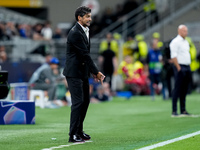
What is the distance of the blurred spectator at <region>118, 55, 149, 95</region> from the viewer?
26.5 metres

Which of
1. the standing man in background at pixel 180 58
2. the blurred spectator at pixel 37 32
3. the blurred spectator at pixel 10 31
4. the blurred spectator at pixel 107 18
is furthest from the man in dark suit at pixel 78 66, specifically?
the blurred spectator at pixel 107 18

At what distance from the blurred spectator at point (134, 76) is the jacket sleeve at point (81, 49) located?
16.3m

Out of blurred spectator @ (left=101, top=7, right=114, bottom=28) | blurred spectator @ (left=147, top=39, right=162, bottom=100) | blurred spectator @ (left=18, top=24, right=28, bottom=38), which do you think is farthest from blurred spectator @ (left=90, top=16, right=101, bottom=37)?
blurred spectator @ (left=147, top=39, right=162, bottom=100)

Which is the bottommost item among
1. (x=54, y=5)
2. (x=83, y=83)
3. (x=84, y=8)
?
(x=83, y=83)

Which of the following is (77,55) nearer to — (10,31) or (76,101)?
(76,101)

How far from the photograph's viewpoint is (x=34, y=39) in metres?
29.1

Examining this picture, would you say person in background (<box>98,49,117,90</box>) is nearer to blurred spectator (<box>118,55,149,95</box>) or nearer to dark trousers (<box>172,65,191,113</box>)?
blurred spectator (<box>118,55,149,95</box>)

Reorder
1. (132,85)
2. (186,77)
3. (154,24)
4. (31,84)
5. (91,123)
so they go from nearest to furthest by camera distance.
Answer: (91,123), (186,77), (31,84), (132,85), (154,24)

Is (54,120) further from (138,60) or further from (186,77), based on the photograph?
(138,60)

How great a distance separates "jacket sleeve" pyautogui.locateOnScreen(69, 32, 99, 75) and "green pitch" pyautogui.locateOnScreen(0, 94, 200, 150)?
1198mm

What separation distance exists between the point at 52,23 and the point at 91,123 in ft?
75.4

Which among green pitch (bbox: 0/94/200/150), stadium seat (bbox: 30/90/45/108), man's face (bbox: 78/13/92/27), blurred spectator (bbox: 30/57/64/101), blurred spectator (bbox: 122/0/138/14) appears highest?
blurred spectator (bbox: 122/0/138/14)

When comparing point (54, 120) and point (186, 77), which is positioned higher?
Answer: point (186, 77)

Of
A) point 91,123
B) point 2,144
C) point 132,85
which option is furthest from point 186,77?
point 132,85
